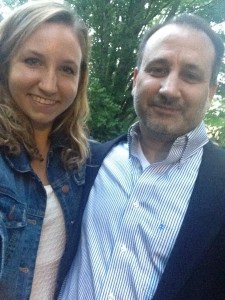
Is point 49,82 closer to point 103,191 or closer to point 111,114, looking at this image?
point 103,191

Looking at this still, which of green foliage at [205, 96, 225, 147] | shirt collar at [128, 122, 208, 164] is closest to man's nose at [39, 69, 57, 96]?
shirt collar at [128, 122, 208, 164]

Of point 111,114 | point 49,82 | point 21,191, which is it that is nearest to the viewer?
point 21,191

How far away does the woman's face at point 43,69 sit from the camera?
169cm

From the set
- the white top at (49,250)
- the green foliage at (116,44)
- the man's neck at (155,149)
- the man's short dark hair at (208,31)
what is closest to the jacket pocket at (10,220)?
the white top at (49,250)

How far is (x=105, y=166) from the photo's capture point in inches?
79.5

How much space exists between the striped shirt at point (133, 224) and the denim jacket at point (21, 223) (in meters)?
0.12

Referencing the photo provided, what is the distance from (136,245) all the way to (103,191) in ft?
1.19

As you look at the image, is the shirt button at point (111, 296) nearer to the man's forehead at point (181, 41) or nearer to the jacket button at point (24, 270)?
the jacket button at point (24, 270)

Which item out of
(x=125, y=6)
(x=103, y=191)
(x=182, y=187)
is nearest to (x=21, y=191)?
(x=103, y=191)

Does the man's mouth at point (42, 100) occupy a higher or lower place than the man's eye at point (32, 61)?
lower

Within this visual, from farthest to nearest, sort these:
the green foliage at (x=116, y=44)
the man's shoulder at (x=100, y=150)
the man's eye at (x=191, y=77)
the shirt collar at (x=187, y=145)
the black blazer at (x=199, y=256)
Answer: the green foliage at (x=116, y=44) → the man's shoulder at (x=100, y=150) → the man's eye at (x=191, y=77) → the shirt collar at (x=187, y=145) → the black blazer at (x=199, y=256)

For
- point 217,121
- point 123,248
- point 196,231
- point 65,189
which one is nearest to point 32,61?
point 65,189

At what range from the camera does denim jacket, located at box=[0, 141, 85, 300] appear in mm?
1530

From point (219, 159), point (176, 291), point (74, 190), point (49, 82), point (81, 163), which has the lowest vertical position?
point (176, 291)
